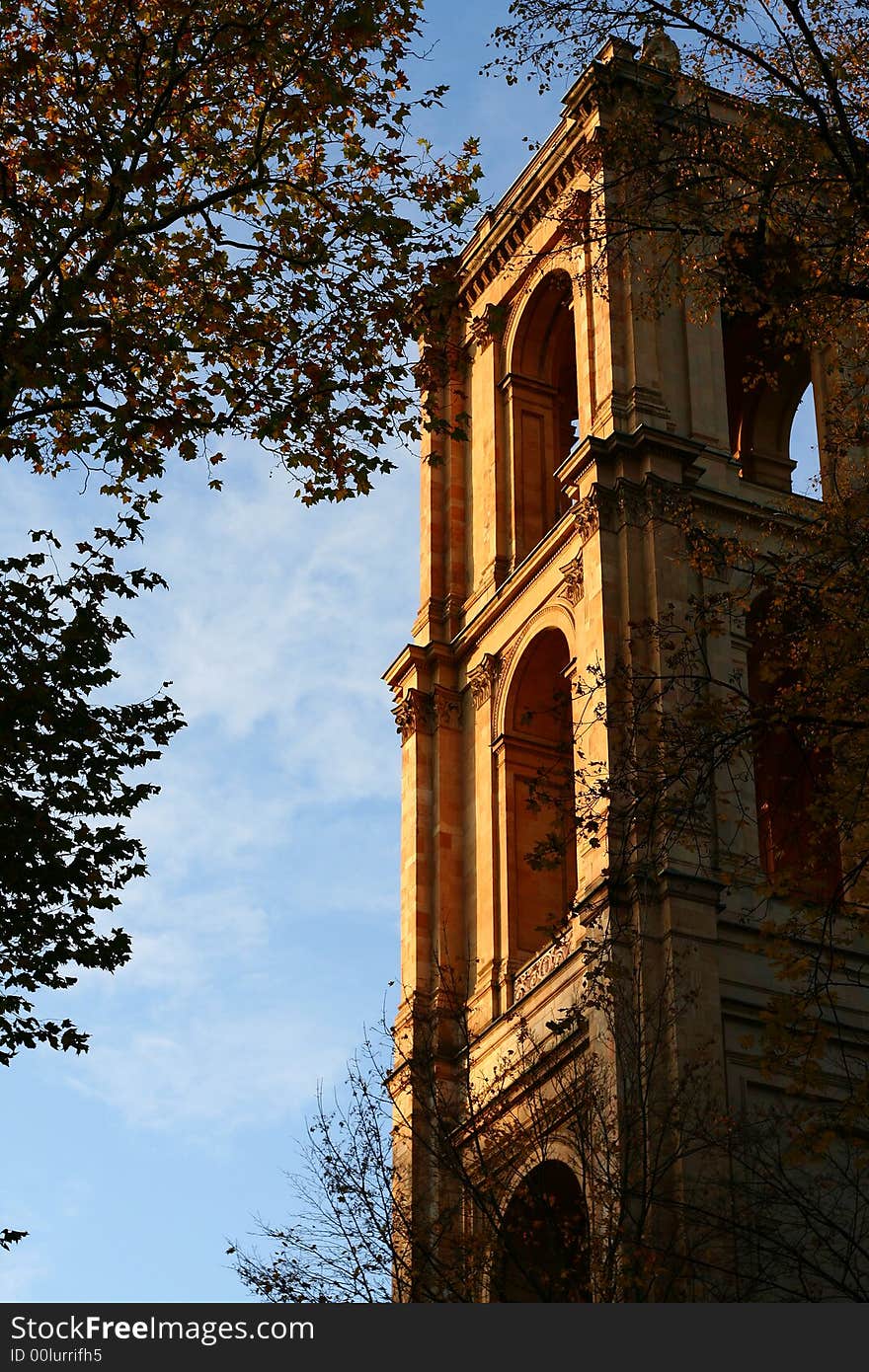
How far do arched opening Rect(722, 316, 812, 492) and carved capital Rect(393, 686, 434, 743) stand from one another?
7.09 meters

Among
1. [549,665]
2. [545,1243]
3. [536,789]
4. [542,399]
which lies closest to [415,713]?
[549,665]

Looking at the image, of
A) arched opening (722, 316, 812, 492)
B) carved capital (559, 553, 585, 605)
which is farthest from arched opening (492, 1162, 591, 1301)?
arched opening (722, 316, 812, 492)

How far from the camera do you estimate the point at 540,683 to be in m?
36.7

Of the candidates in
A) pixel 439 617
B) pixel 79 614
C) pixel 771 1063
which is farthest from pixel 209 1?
pixel 439 617

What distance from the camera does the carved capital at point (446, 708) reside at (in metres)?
38.2

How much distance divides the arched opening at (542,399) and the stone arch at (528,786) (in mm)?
3300

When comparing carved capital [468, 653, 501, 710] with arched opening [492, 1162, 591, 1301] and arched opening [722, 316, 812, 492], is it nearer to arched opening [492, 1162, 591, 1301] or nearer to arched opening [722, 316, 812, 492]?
arched opening [722, 316, 812, 492]

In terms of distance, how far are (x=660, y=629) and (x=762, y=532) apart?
1409 centimetres

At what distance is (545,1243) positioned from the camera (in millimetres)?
28344

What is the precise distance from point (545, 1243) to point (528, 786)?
899 centimetres

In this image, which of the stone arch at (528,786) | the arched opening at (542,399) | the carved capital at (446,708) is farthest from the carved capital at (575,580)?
the carved capital at (446,708)

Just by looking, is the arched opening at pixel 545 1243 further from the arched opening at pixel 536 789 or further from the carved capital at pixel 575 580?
the carved capital at pixel 575 580

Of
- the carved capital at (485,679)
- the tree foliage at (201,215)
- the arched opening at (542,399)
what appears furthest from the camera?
the arched opening at (542,399)

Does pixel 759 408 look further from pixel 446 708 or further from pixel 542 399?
pixel 446 708
